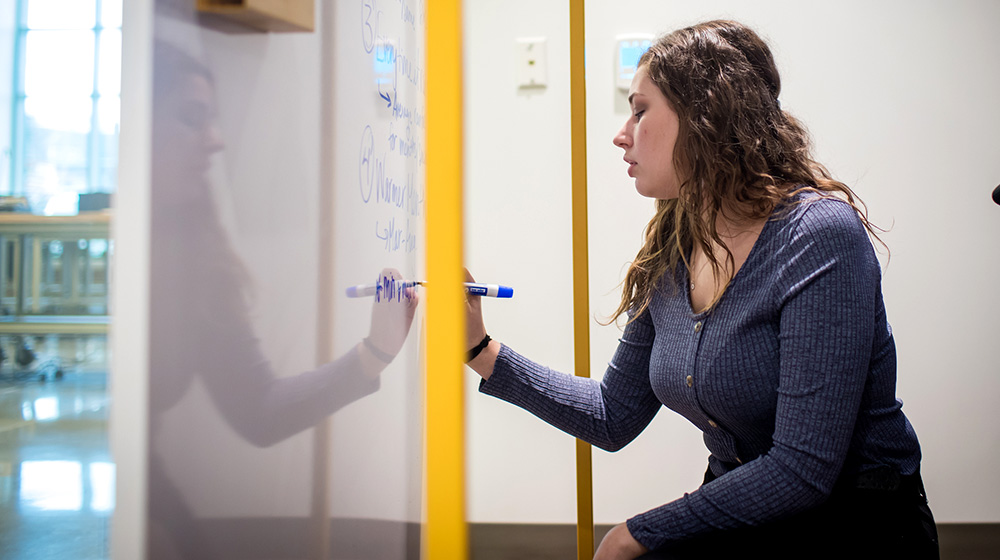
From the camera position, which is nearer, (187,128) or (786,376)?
(187,128)

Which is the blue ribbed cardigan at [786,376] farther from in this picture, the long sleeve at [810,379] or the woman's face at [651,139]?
the woman's face at [651,139]

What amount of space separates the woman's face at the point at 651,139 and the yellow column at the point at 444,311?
0.49m

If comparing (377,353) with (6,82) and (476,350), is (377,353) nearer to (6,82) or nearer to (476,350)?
(476,350)

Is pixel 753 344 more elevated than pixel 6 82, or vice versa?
pixel 6 82

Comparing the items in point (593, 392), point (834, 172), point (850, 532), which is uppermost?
point (834, 172)

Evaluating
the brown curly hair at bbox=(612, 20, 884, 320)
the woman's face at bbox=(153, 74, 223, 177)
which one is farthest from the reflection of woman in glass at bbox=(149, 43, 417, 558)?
the brown curly hair at bbox=(612, 20, 884, 320)

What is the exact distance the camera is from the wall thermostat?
4.67ft

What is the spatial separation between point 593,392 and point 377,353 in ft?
1.13

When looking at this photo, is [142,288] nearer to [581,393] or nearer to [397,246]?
[397,246]

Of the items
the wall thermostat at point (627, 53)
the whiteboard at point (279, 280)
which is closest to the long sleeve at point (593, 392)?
the whiteboard at point (279, 280)

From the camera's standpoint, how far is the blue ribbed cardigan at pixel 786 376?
1.96 ft

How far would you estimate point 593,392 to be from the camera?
0.85 meters

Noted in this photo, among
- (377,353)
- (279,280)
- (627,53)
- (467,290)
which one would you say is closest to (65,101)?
(279,280)

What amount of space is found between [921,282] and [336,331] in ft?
4.73
